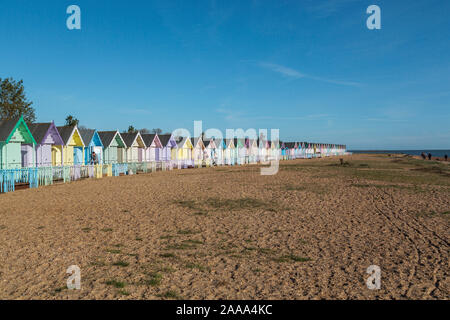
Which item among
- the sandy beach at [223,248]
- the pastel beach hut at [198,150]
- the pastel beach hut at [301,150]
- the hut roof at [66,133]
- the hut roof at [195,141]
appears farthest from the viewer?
the pastel beach hut at [301,150]

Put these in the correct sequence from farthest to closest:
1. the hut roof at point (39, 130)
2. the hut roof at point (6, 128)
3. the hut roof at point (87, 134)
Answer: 1. the hut roof at point (87, 134)
2. the hut roof at point (39, 130)
3. the hut roof at point (6, 128)

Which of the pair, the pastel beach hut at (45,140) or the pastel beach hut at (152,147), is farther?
the pastel beach hut at (152,147)

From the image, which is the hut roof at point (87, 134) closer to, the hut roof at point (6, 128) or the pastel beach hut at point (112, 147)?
the pastel beach hut at point (112, 147)

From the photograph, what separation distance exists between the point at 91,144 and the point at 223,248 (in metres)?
22.8

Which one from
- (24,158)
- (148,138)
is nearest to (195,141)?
(148,138)

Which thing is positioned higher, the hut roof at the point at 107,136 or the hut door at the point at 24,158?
the hut roof at the point at 107,136

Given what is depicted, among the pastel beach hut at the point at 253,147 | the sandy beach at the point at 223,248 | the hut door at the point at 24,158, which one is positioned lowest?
the sandy beach at the point at 223,248

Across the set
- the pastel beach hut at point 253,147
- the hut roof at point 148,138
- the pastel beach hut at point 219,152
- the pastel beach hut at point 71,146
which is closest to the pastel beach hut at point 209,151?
the pastel beach hut at point 219,152

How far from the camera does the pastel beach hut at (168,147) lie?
3628 centimetres

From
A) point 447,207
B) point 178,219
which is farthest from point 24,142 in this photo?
point 447,207
